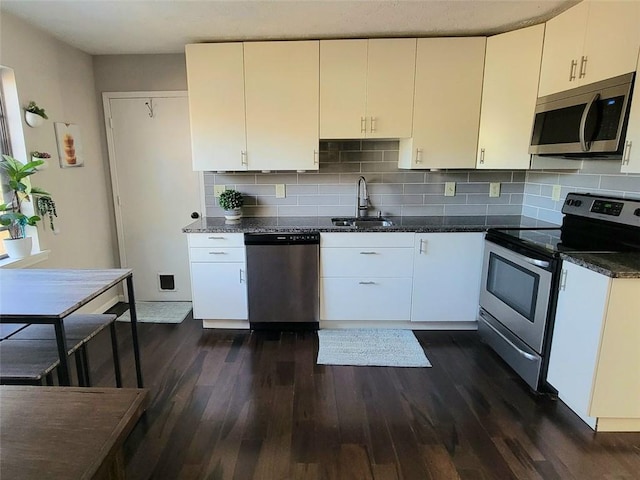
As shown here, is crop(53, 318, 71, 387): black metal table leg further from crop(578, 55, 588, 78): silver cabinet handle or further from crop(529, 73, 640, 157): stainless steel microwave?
crop(578, 55, 588, 78): silver cabinet handle

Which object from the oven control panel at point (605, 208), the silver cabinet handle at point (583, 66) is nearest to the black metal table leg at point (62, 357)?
the oven control panel at point (605, 208)

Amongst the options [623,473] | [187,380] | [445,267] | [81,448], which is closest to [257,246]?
[187,380]

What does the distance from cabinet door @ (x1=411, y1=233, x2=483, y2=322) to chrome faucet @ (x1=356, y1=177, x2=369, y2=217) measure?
2.09ft

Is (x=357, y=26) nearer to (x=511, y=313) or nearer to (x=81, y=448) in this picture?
(x=511, y=313)

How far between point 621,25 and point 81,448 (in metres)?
2.90

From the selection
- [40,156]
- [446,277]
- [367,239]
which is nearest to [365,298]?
[367,239]

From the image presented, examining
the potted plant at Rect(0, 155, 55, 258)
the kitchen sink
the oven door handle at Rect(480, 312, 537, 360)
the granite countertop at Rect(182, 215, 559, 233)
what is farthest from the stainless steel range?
the potted plant at Rect(0, 155, 55, 258)

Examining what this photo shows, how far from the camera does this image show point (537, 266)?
2.21 meters

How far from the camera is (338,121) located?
297cm

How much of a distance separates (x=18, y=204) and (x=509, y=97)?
370 cm

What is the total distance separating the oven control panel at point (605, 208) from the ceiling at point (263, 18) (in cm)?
126

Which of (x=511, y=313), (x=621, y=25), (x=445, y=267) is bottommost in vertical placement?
(x=511, y=313)

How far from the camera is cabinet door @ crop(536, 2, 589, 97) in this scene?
89.5 inches

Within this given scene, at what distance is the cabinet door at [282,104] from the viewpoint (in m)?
2.88
